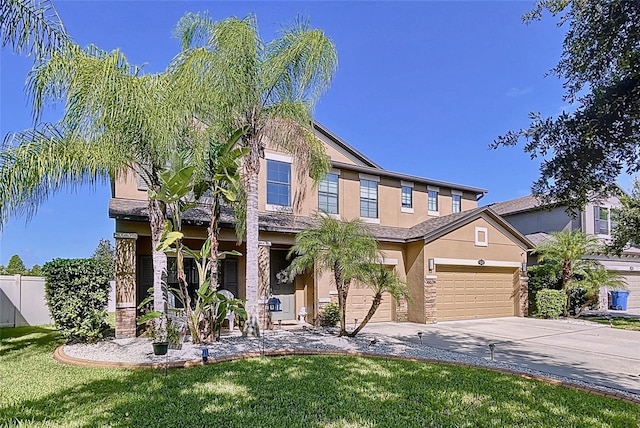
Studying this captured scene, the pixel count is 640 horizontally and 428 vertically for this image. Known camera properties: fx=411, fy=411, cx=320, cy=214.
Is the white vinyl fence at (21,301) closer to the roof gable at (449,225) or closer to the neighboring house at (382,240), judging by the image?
the neighboring house at (382,240)

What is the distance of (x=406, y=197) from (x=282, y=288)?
7.69 meters

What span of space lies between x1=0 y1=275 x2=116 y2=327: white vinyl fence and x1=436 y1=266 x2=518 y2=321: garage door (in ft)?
43.0

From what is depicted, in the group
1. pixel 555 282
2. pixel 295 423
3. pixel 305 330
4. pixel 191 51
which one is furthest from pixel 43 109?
pixel 555 282

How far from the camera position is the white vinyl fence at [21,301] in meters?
15.8

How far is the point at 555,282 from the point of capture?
19328mm

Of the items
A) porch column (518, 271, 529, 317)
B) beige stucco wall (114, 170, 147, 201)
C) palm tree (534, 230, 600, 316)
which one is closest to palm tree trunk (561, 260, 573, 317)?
palm tree (534, 230, 600, 316)

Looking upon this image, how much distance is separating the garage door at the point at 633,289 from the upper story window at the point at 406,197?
1558 centimetres

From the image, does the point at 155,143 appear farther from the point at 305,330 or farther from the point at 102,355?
the point at 305,330

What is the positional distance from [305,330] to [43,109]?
9783 millimetres

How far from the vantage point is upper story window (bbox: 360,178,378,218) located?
60.5 ft

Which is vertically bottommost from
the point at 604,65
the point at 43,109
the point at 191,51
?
the point at 604,65

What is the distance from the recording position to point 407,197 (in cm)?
1992

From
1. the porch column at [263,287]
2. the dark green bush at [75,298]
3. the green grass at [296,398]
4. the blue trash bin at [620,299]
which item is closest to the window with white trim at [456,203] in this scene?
the blue trash bin at [620,299]

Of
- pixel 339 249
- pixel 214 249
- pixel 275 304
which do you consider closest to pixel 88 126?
pixel 214 249
